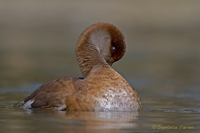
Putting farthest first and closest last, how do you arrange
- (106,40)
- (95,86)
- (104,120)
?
(106,40)
(95,86)
(104,120)

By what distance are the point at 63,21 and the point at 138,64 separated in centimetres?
1413

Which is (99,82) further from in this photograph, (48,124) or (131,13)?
(131,13)

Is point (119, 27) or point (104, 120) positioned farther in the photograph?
point (119, 27)

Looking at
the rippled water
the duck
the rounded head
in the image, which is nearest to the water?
the rippled water

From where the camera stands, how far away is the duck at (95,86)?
27.2 feet

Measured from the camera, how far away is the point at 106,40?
9156 millimetres

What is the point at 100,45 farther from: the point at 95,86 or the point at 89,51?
the point at 95,86

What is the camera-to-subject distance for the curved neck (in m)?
9.02

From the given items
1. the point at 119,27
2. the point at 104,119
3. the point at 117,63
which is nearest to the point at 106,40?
the point at 104,119

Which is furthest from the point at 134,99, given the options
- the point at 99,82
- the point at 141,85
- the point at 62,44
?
the point at 62,44

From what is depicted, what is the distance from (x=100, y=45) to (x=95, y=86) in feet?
3.40

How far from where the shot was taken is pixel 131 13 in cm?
3428

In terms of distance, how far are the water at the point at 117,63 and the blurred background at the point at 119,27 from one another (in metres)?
0.03

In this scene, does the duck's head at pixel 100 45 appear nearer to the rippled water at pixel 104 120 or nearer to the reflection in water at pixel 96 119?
the rippled water at pixel 104 120
